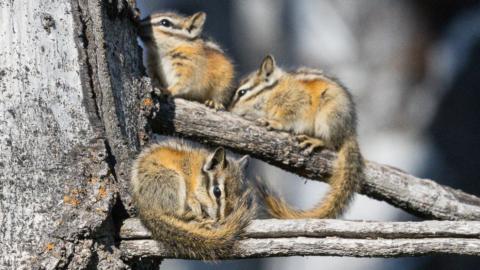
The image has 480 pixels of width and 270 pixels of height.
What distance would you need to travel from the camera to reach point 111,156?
346 centimetres

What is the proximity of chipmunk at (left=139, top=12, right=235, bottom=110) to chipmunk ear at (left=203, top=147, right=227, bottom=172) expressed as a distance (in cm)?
89

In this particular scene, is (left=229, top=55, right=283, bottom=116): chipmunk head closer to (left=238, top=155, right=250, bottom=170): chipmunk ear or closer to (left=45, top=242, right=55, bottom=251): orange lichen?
(left=238, top=155, right=250, bottom=170): chipmunk ear

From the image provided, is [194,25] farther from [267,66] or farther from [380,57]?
[380,57]

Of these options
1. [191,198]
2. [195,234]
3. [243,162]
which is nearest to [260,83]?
[243,162]

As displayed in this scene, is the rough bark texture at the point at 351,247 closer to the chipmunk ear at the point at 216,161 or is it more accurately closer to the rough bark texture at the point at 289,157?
the chipmunk ear at the point at 216,161

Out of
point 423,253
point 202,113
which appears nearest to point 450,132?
point 202,113

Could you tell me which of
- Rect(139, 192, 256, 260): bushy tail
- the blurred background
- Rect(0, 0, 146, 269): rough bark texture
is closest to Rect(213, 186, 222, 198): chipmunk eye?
Rect(139, 192, 256, 260): bushy tail

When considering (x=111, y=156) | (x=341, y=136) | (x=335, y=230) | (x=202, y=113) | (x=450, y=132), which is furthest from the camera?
(x=450, y=132)

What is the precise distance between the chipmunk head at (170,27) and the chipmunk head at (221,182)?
45.4 inches

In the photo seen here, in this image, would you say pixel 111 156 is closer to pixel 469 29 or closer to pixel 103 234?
pixel 103 234

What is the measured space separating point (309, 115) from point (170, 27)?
37.2 inches

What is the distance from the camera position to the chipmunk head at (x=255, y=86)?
5387 mm

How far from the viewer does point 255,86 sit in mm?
5492

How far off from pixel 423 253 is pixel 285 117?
209 centimetres
